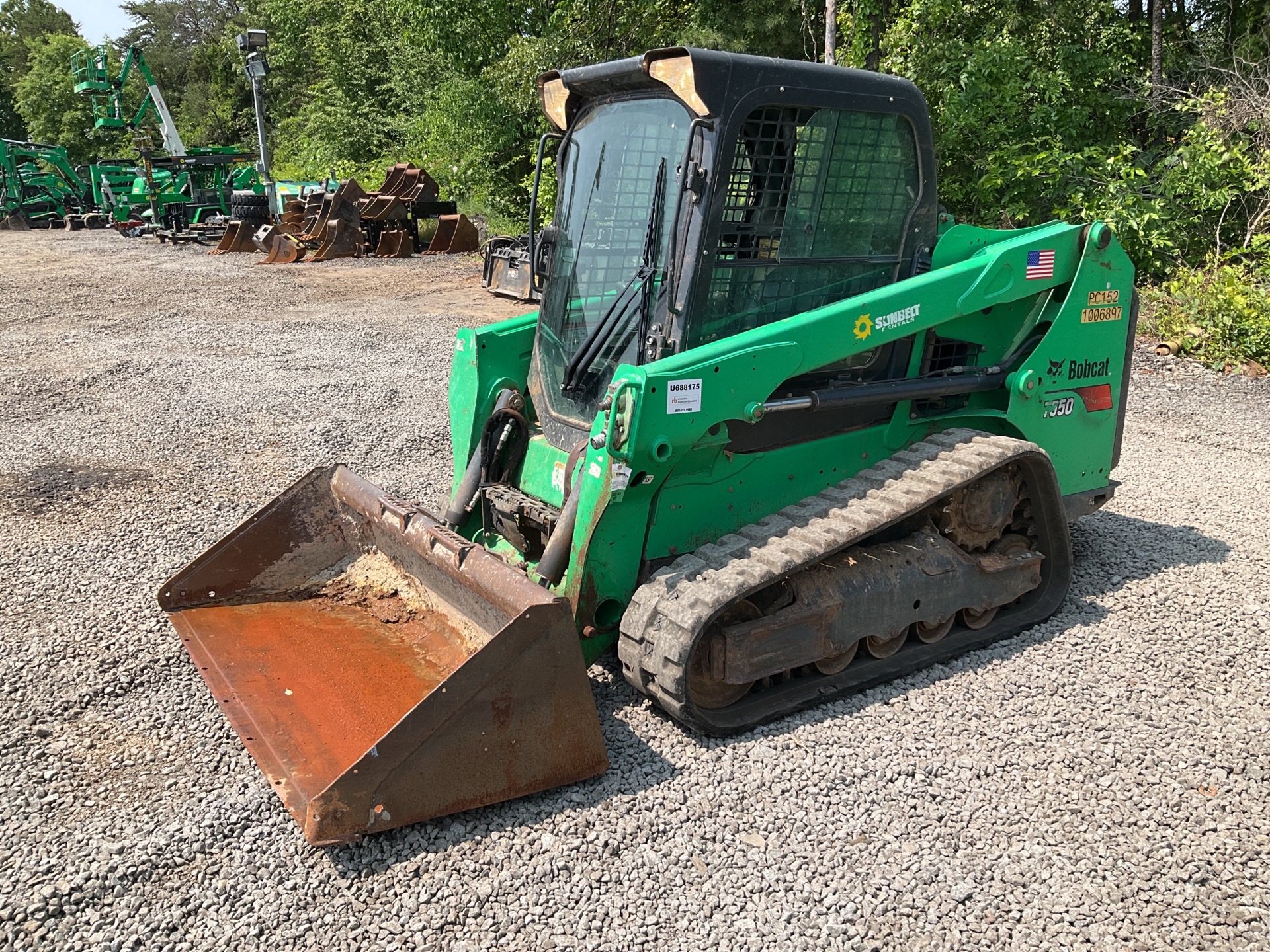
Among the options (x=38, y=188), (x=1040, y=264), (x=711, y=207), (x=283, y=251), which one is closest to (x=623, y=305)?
(x=711, y=207)

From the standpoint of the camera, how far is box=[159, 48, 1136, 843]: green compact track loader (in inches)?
132

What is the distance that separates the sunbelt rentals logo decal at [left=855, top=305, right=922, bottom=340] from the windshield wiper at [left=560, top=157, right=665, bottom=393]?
0.82 metres

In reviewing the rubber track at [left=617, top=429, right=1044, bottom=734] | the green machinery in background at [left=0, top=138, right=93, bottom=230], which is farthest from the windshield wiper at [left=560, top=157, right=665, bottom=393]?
the green machinery in background at [left=0, top=138, right=93, bottom=230]

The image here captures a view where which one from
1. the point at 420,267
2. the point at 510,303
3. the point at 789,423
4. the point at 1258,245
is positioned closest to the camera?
the point at 789,423

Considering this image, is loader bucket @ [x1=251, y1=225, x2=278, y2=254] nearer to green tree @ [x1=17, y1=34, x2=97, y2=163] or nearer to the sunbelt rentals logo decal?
the sunbelt rentals logo decal

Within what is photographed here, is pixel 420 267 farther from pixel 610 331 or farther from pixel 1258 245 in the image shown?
pixel 610 331

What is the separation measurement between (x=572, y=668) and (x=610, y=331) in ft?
4.87

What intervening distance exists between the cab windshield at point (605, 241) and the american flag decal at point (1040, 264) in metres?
1.67

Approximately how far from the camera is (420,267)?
16.7 meters

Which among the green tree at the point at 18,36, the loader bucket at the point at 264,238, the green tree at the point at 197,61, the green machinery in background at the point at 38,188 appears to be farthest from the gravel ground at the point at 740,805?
the green tree at the point at 18,36

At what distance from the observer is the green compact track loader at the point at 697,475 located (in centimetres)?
336

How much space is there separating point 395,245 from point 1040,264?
49.8ft

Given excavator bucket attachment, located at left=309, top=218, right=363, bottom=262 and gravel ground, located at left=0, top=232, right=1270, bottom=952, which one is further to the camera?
excavator bucket attachment, located at left=309, top=218, right=363, bottom=262

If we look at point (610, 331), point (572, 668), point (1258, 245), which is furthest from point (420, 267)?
point (572, 668)
